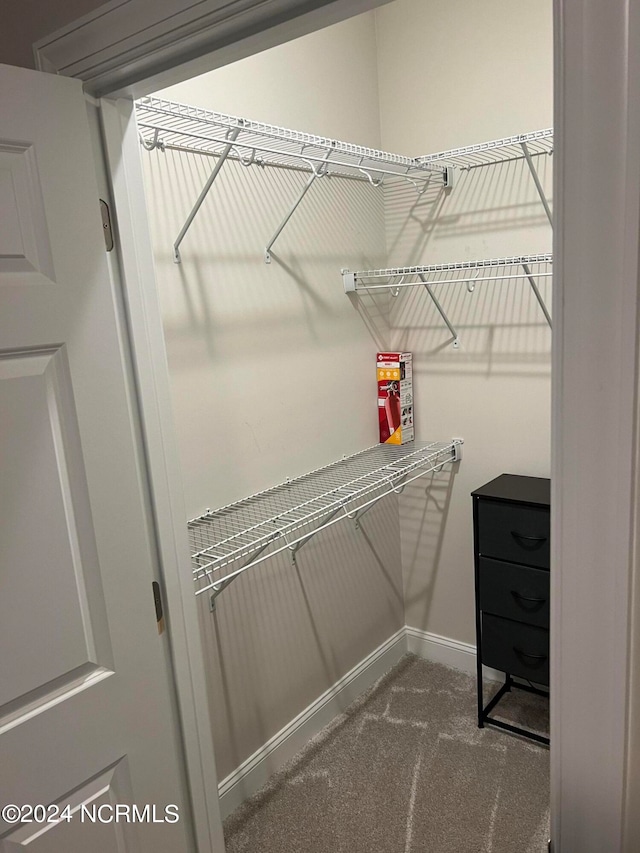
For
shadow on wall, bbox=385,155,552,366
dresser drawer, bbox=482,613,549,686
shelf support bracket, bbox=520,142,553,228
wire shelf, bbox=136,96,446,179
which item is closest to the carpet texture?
dresser drawer, bbox=482,613,549,686

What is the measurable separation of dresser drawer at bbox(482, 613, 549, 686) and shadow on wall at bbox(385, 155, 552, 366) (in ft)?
2.99

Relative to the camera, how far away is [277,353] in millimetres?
2135

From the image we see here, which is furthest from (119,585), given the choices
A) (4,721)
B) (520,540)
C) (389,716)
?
(389,716)

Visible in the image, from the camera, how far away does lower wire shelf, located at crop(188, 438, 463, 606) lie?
1705 mm

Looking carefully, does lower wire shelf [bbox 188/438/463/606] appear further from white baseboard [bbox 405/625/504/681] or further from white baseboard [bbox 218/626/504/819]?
white baseboard [bbox 405/625/504/681]

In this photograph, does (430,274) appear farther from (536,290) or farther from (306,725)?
(306,725)

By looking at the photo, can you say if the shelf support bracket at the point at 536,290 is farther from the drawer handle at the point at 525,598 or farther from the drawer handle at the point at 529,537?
the drawer handle at the point at 525,598

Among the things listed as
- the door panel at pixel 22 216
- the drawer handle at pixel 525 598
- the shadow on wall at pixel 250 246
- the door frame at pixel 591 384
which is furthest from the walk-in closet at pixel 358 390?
the door frame at pixel 591 384

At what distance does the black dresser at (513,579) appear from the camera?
2107mm

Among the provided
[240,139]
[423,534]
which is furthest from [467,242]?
[423,534]

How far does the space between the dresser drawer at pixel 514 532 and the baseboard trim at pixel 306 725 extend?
0.78m

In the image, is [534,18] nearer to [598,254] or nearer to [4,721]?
[598,254]

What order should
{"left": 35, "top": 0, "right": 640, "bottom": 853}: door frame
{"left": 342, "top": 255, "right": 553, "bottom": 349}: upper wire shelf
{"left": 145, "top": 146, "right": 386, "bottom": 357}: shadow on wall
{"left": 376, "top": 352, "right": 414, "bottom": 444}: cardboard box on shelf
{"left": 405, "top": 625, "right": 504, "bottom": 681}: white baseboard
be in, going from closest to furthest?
{"left": 35, "top": 0, "right": 640, "bottom": 853}: door frame → {"left": 145, "top": 146, "right": 386, "bottom": 357}: shadow on wall → {"left": 342, "top": 255, "right": 553, "bottom": 349}: upper wire shelf → {"left": 376, "top": 352, "right": 414, "bottom": 444}: cardboard box on shelf → {"left": 405, "top": 625, "right": 504, "bottom": 681}: white baseboard

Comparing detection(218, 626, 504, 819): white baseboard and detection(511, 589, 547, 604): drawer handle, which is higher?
detection(511, 589, 547, 604): drawer handle
